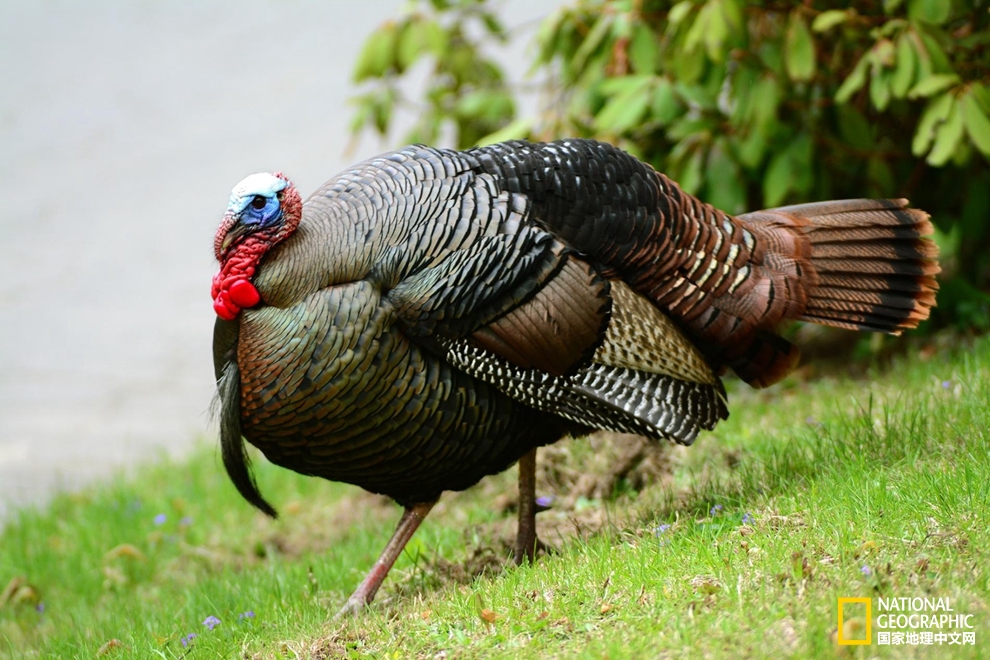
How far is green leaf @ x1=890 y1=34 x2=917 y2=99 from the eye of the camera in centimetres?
459

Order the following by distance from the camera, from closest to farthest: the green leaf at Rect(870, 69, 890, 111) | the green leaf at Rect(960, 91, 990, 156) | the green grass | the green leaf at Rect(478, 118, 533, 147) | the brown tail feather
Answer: the green grass, the brown tail feather, the green leaf at Rect(960, 91, 990, 156), the green leaf at Rect(870, 69, 890, 111), the green leaf at Rect(478, 118, 533, 147)

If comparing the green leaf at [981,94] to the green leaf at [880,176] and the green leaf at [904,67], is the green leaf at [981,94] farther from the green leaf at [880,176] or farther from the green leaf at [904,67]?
the green leaf at [880,176]

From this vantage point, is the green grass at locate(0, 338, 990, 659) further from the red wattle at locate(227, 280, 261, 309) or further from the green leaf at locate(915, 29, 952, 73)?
the green leaf at locate(915, 29, 952, 73)

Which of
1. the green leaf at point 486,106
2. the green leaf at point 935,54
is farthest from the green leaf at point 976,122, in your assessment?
the green leaf at point 486,106

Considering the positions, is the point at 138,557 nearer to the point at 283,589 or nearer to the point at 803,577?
the point at 283,589

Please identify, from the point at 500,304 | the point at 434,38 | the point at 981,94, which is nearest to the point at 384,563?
the point at 500,304

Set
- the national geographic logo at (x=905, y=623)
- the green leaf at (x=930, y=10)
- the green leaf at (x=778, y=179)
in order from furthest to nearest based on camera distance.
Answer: the green leaf at (x=778, y=179) → the green leaf at (x=930, y=10) → the national geographic logo at (x=905, y=623)

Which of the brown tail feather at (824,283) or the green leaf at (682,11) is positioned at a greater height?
the green leaf at (682,11)

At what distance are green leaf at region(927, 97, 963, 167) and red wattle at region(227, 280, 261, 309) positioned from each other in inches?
109

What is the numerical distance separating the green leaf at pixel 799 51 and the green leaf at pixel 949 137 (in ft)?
2.08

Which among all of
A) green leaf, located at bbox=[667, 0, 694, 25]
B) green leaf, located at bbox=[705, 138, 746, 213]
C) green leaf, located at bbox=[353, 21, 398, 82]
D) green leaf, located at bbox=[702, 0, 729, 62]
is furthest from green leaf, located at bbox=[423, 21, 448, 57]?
green leaf, located at bbox=[702, 0, 729, 62]

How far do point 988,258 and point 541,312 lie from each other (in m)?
3.39

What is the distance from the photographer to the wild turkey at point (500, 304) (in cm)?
363

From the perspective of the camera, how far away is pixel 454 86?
22.6 feet
